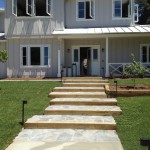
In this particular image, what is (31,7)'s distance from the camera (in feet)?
75.8

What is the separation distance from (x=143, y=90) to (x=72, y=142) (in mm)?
7289

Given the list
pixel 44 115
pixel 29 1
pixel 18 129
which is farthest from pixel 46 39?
pixel 18 129

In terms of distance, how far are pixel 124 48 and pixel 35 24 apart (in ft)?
21.8

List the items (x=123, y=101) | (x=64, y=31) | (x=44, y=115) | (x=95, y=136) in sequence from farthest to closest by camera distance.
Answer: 1. (x=64, y=31)
2. (x=123, y=101)
3. (x=44, y=115)
4. (x=95, y=136)

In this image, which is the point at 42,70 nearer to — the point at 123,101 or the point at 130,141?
the point at 123,101

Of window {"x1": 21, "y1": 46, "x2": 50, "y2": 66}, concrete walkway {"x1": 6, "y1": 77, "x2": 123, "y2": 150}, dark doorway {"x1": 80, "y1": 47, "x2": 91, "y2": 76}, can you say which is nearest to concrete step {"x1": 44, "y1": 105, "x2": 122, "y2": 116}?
concrete walkway {"x1": 6, "y1": 77, "x2": 123, "y2": 150}

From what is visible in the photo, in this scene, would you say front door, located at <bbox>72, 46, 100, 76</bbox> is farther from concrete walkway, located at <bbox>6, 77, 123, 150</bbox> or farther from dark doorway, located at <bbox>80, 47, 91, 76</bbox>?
concrete walkway, located at <bbox>6, 77, 123, 150</bbox>

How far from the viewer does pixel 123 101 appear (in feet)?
43.2

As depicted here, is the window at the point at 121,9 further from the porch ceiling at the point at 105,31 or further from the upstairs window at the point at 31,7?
the upstairs window at the point at 31,7

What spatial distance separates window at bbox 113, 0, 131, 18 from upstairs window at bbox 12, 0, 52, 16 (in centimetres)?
484

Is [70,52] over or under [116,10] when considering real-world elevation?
under

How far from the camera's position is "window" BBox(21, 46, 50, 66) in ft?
75.4

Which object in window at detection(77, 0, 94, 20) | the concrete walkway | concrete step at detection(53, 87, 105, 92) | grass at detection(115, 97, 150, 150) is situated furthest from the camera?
window at detection(77, 0, 94, 20)

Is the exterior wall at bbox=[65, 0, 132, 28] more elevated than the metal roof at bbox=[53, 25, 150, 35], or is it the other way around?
the exterior wall at bbox=[65, 0, 132, 28]
